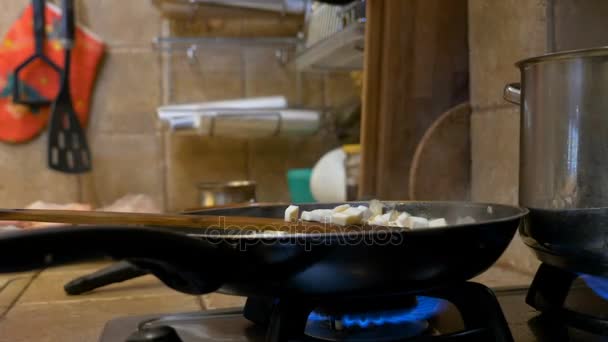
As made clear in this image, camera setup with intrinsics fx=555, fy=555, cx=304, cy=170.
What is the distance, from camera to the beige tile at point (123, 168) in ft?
5.03

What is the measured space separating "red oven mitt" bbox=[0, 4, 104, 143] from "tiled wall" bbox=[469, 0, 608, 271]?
1.07 m

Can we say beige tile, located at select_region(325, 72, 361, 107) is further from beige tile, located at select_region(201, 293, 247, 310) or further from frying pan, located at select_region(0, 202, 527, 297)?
frying pan, located at select_region(0, 202, 527, 297)

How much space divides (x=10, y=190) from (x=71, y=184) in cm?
16

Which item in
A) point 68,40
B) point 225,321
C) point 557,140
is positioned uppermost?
point 68,40

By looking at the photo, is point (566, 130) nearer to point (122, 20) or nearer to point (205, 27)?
point (205, 27)

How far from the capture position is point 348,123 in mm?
1488

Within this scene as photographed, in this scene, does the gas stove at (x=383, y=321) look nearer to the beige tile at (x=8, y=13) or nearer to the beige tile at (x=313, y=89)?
the beige tile at (x=313, y=89)

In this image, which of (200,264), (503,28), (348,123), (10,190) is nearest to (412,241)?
(200,264)

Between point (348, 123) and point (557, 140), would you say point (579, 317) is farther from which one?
point (348, 123)

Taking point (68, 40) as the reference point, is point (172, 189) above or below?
below

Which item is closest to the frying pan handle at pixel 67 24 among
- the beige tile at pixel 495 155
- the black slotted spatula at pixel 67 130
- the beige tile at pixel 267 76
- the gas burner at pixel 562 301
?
the black slotted spatula at pixel 67 130

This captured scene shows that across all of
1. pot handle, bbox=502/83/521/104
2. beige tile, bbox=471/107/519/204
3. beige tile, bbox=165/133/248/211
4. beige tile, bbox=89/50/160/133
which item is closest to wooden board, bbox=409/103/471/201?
beige tile, bbox=471/107/519/204

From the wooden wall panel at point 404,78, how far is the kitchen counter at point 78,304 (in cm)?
24

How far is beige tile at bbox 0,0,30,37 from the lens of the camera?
4.84 ft
